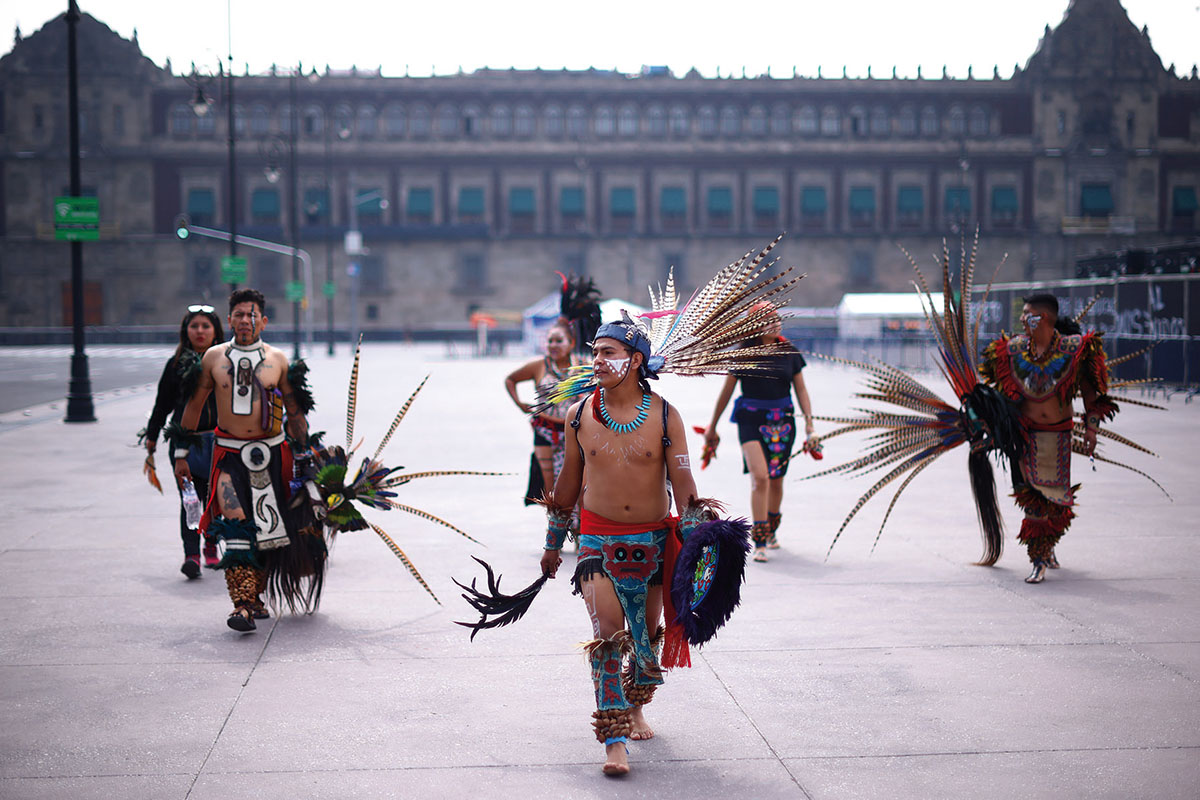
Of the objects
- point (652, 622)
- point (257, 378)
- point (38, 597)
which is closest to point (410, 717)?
point (652, 622)

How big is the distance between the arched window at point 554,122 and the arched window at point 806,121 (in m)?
13.2

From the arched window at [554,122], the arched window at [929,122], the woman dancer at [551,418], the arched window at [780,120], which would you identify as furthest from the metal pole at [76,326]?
the arched window at [929,122]

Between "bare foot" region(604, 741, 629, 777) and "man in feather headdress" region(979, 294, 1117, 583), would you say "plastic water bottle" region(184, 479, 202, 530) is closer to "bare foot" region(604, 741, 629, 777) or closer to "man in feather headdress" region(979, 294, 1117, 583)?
"bare foot" region(604, 741, 629, 777)

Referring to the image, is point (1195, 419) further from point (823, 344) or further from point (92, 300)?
point (92, 300)

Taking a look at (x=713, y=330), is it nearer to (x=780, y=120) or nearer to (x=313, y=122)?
(x=780, y=120)

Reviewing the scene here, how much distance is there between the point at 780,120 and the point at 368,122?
23.2 m

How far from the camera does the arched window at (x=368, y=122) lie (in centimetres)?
6769

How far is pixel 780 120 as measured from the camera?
68625mm

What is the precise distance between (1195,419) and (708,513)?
54.3ft

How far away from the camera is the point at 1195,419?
61.2 feet

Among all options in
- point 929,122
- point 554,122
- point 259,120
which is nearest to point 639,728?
point 554,122

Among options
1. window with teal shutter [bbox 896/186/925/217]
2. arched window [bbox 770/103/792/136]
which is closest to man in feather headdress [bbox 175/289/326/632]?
arched window [bbox 770/103/792/136]

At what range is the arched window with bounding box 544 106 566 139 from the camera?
6794 centimetres

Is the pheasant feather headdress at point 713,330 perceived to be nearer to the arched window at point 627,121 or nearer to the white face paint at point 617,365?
the white face paint at point 617,365
